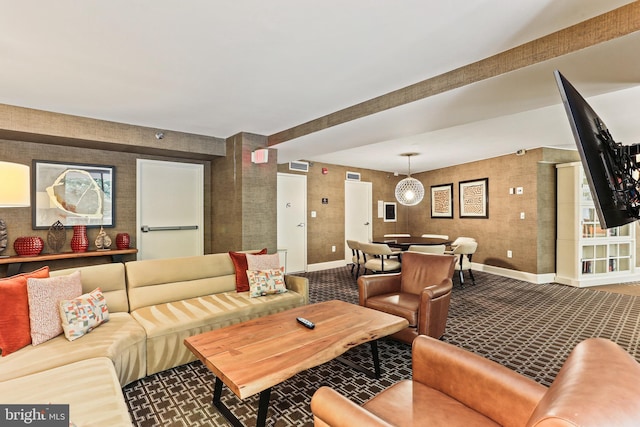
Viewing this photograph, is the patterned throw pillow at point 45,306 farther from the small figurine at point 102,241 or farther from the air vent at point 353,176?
the air vent at point 353,176

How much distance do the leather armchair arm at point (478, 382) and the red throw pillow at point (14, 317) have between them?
2437mm

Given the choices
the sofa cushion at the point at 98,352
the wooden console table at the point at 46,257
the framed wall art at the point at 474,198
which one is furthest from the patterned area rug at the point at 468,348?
the wooden console table at the point at 46,257

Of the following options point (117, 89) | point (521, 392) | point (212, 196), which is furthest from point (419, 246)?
point (117, 89)

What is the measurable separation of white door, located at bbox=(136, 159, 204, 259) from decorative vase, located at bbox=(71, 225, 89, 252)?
0.68 m

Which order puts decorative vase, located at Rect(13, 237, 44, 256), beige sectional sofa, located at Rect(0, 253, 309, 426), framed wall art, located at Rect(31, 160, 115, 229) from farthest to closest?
framed wall art, located at Rect(31, 160, 115, 229) → decorative vase, located at Rect(13, 237, 44, 256) → beige sectional sofa, located at Rect(0, 253, 309, 426)

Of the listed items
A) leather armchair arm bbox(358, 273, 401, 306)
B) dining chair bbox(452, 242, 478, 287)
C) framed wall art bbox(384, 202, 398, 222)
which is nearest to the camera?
leather armchair arm bbox(358, 273, 401, 306)

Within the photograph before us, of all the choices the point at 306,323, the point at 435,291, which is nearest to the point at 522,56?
the point at 435,291

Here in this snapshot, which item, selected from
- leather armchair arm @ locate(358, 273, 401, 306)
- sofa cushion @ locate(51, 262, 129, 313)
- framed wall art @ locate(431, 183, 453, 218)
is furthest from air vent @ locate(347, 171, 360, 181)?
sofa cushion @ locate(51, 262, 129, 313)

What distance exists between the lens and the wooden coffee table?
162 centimetres

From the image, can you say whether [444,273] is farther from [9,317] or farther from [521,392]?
[9,317]

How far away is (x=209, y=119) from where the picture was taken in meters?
3.83

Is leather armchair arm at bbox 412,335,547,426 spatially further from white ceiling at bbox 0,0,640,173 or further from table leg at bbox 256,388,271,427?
white ceiling at bbox 0,0,640,173

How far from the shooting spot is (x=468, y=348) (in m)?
2.89

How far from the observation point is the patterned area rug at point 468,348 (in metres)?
2.03
